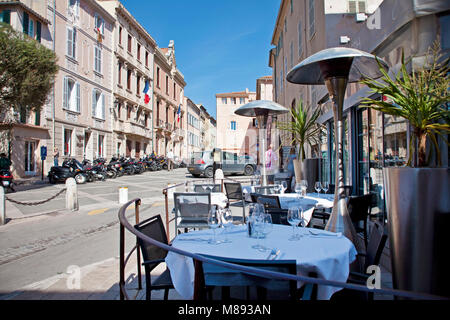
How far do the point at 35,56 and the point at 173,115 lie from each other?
3020cm

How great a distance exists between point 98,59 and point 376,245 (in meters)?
25.0

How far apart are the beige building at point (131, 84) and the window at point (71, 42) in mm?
5363

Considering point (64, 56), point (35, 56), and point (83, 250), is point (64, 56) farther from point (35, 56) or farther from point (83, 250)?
point (83, 250)

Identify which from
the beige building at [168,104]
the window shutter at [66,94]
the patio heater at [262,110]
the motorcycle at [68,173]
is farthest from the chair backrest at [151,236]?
the beige building at [168,104]

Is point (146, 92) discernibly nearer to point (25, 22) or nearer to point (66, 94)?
point (66, 94)

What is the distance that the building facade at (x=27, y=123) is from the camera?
49.9 ft

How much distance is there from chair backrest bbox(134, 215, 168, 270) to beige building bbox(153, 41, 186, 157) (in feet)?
107

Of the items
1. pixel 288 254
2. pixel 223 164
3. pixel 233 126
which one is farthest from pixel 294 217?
pixel 233 126

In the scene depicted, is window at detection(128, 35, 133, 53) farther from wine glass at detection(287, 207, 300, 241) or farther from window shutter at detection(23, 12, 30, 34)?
wine glass at detection(287, 207, 300, 241)

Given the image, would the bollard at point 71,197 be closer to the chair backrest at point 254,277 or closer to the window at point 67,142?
the chair backrest at point 254,277

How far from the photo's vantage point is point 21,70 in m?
11.9

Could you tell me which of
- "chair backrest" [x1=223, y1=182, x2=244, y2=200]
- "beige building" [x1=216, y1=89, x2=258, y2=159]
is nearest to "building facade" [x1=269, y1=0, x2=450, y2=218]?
"chair backrest" [x1=223, y1=182, x2=244, y2=200]
